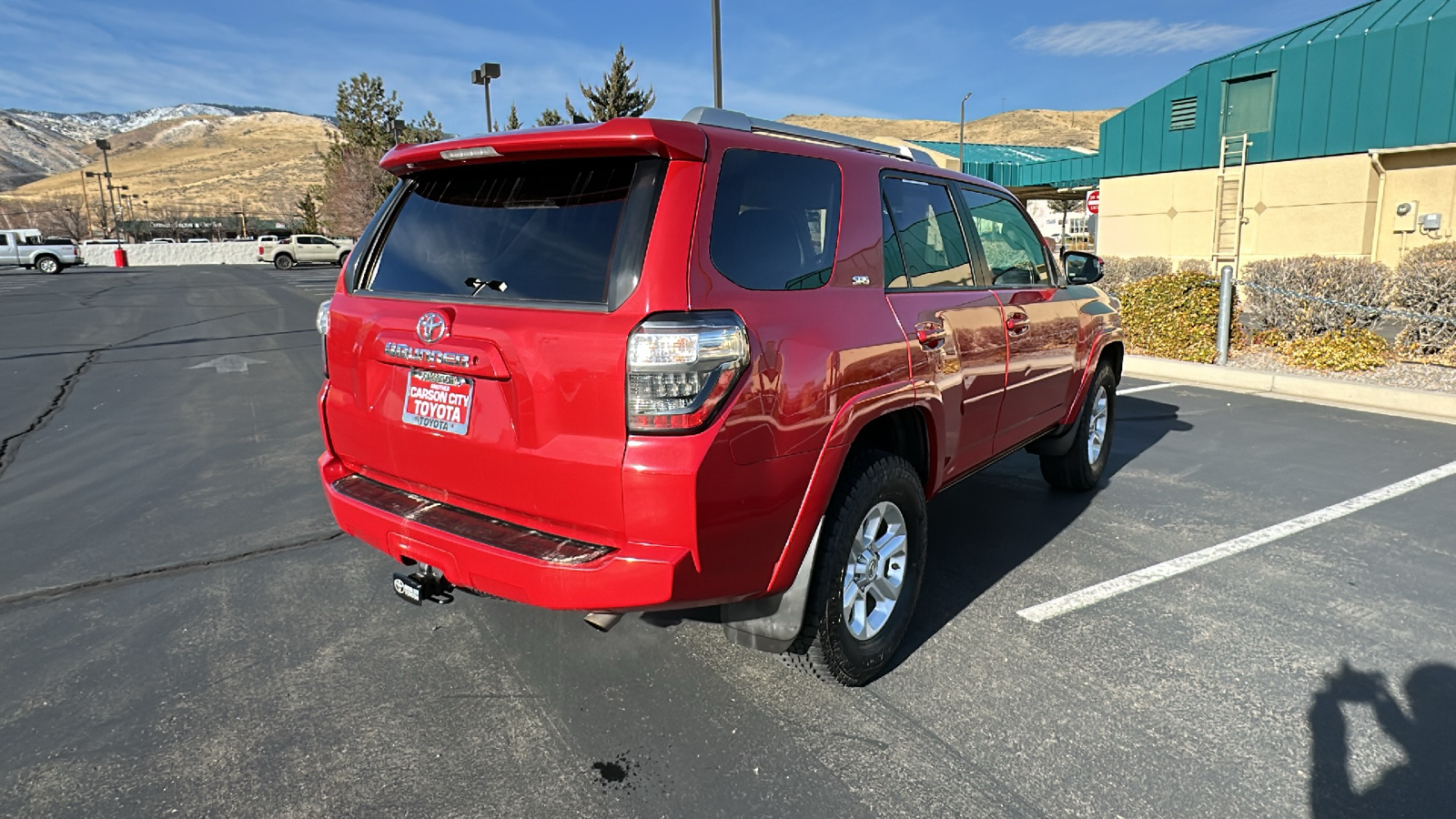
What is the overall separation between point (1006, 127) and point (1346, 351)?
13349cm

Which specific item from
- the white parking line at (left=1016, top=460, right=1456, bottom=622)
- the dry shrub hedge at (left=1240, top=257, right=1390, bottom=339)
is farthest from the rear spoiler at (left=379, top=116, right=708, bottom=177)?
the dry shrub hedge at (left=1240, top=257, right=1390, bottom=339)

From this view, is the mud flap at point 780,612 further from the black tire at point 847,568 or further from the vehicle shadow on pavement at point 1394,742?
the vehicle shadow on pavement at point 1394,742

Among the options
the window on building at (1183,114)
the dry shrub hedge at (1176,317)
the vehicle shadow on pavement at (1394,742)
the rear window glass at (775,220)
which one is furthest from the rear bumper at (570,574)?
the window on building at (1183,114)

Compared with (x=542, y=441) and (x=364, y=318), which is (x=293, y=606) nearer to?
(x=364, y=318)

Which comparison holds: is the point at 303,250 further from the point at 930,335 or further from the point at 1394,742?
the point at 1394,742

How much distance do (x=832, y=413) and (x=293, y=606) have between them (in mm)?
2573

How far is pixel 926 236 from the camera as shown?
359 centimetres

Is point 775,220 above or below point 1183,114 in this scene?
below

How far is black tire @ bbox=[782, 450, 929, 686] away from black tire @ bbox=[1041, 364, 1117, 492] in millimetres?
2326

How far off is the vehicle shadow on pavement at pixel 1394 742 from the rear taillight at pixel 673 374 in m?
2.07

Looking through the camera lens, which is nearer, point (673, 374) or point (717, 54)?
point (673, 374)

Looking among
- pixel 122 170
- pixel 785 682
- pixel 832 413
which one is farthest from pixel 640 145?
pixel 122 170

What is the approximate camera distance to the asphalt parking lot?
8.18 ft

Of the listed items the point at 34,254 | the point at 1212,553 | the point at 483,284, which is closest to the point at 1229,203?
the point at 1212,553
